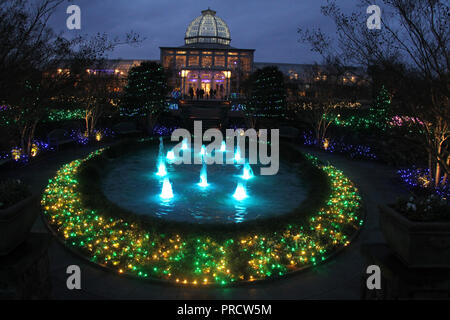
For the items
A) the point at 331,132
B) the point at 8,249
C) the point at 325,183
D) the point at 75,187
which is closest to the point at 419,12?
the point at 325,183

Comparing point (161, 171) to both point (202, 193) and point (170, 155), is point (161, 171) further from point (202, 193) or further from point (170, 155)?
point (170, 155)

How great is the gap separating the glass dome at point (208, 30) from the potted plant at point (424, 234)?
65.2 metres

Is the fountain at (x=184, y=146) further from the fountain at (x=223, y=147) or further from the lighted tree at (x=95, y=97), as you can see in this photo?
the lighted tree at (x=95, y=97)

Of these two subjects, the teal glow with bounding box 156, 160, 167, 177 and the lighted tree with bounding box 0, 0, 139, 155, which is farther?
the teal glow with bounding box 156, 160, 167, 177

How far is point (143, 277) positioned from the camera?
5.52 meters

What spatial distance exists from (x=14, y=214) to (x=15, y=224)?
15cm

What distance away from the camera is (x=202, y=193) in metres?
10.8

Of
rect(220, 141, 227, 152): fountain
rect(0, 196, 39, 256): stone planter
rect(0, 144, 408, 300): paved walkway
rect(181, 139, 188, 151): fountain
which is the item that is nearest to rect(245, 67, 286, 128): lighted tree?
rect(220, 141, 227, 152): fountain

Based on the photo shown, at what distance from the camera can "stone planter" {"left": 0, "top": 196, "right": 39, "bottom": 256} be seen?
3715 mm

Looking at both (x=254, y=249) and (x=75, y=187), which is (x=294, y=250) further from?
(x=75, y=187)

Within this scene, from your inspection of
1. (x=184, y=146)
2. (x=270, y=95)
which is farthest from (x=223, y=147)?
(x=270, y=95)

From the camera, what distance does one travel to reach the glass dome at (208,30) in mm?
65000

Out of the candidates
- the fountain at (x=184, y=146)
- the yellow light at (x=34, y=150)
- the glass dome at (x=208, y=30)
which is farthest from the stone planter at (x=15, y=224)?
the glass dome at (x=208, y=30)

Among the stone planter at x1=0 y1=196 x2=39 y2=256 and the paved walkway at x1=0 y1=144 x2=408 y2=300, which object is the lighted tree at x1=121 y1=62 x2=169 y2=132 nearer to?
the paved walkway at x1=0 y1=144 x2=408 y2=300
